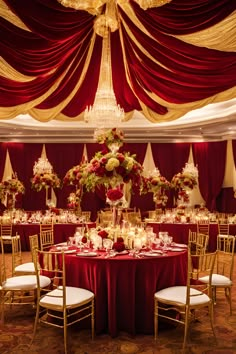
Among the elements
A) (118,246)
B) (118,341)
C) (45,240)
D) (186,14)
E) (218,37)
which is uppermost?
(186,14)

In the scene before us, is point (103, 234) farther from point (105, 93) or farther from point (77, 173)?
point (105, 93)

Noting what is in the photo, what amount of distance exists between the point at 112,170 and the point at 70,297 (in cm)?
172

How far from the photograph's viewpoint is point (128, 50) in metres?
5.42

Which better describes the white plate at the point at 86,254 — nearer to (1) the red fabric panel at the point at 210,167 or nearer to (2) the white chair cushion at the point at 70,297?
(2) the white chair cushion at the point at 70,297

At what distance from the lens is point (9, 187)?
34.2ft

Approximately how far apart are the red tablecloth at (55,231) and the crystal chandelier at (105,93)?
Result: 3.30 meters

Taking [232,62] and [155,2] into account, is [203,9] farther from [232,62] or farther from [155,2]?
[232,62]

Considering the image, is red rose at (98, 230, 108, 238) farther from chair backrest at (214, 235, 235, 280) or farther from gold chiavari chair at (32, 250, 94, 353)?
chair backrest at (214, 235, 235, 280)

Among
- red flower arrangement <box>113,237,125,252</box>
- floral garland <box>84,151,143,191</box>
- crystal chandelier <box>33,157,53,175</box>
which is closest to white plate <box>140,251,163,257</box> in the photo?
red flower arrangement <box>113,237,125,252</box>

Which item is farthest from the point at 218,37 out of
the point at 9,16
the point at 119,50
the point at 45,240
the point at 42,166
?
the point at 42,166

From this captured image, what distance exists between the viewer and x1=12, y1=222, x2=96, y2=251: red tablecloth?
955 cm

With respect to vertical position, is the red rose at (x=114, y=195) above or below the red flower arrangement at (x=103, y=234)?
above

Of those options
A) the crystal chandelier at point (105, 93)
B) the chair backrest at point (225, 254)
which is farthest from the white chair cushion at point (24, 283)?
the crystal chandelier at point (105, 93)

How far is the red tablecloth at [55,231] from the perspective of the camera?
9.55 m
